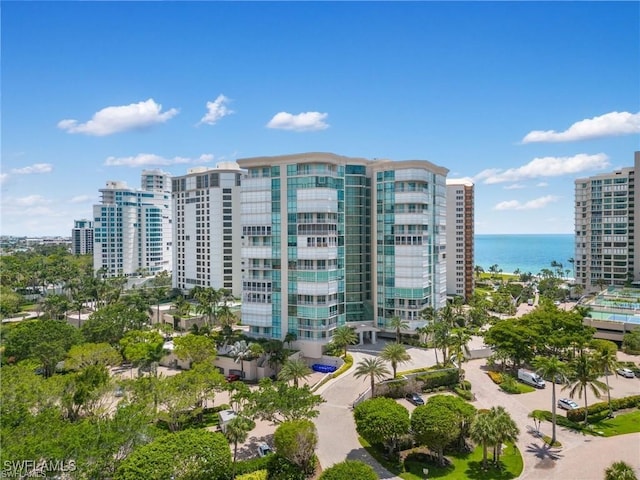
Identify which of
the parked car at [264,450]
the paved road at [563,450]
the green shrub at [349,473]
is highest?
the green shrub at [349,473]

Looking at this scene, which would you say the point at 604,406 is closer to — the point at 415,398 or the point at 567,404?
the point at 567,404

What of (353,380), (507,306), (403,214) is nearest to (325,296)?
(353,380)

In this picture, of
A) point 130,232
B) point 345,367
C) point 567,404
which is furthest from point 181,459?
point 130,232

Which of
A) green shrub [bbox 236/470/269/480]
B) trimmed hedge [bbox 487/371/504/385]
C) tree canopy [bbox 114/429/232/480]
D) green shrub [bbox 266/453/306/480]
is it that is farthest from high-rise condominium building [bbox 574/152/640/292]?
tree canopy [bbox 114/429/232/480]

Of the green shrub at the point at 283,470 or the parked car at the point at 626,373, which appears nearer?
the green shrub at the point at 283,470

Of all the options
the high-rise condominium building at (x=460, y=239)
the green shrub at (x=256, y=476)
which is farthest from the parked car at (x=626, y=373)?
the high-rise condominium building at (x=460, y=239)

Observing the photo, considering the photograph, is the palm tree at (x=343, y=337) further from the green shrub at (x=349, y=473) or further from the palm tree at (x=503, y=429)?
the green shrub at (x=349, y=473)

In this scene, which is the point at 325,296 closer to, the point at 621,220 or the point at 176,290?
the point at 176,290
